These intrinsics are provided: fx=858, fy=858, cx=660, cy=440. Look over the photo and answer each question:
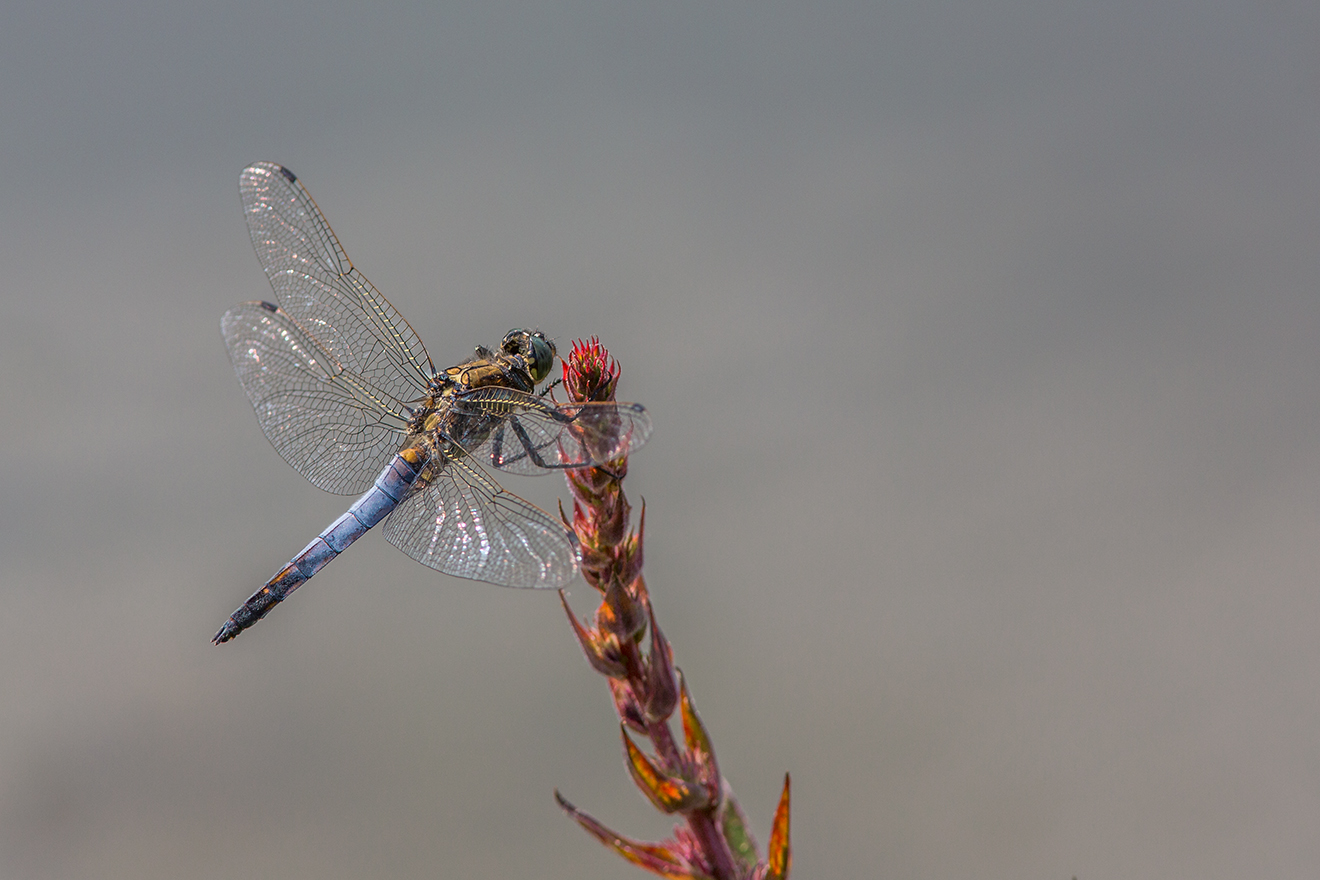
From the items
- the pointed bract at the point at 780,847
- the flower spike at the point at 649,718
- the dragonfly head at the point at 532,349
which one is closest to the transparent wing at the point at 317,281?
the dragonfly head at the point at 532,349

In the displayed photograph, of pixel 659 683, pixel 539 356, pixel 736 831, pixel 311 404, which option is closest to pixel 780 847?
pixel 736 831

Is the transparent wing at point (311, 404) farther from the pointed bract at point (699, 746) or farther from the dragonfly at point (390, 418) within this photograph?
the pointed bract at point (699, 746)

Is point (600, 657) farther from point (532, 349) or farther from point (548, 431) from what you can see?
point (532, 349)

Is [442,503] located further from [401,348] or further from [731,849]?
[731,849]

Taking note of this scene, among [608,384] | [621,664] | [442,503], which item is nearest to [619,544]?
[621,664]

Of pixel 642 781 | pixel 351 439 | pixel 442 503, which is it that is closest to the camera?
pixel 642 781

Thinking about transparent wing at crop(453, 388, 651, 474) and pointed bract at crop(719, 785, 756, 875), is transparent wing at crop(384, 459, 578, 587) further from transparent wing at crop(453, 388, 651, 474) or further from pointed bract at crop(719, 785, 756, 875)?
pointed bract at crop(719, 785, 756, 875)

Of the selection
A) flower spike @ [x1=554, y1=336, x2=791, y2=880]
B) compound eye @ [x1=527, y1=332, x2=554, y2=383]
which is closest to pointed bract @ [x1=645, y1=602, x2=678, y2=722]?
flower spike @ [x1=554, y1=336, x2=791, y2=880]
